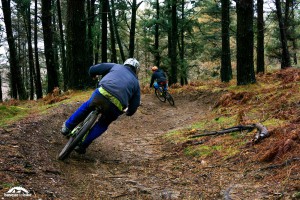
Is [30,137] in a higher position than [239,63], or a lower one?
lower

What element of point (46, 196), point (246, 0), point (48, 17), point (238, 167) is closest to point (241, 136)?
point (238, 167)

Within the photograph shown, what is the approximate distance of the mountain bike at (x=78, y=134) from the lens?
495cm

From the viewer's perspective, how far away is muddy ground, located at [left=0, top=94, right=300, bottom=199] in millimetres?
3669

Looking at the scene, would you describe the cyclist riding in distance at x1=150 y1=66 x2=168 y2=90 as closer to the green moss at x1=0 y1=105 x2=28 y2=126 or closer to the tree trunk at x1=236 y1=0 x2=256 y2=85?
the tree trunk at x1=236 y1=0 x2=256 y2=85

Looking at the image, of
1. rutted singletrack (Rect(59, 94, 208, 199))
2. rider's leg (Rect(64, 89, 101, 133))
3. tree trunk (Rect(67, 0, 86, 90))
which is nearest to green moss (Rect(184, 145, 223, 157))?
rutted singletrack (Rect(59, 94, 208, 199))

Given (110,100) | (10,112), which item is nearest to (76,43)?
(10,112)

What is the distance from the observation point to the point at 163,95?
1532 cm

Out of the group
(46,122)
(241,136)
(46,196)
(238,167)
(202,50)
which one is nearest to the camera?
(46,196)

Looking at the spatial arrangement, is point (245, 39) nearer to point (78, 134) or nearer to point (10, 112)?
point (10, 112)

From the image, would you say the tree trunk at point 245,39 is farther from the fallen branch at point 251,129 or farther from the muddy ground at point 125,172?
the muddy ground at point 125,172

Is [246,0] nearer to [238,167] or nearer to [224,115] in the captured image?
[224,115]

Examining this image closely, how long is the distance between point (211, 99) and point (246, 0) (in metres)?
4.56

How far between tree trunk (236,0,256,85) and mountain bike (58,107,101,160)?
8.43m

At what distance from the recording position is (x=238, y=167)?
462 cm
